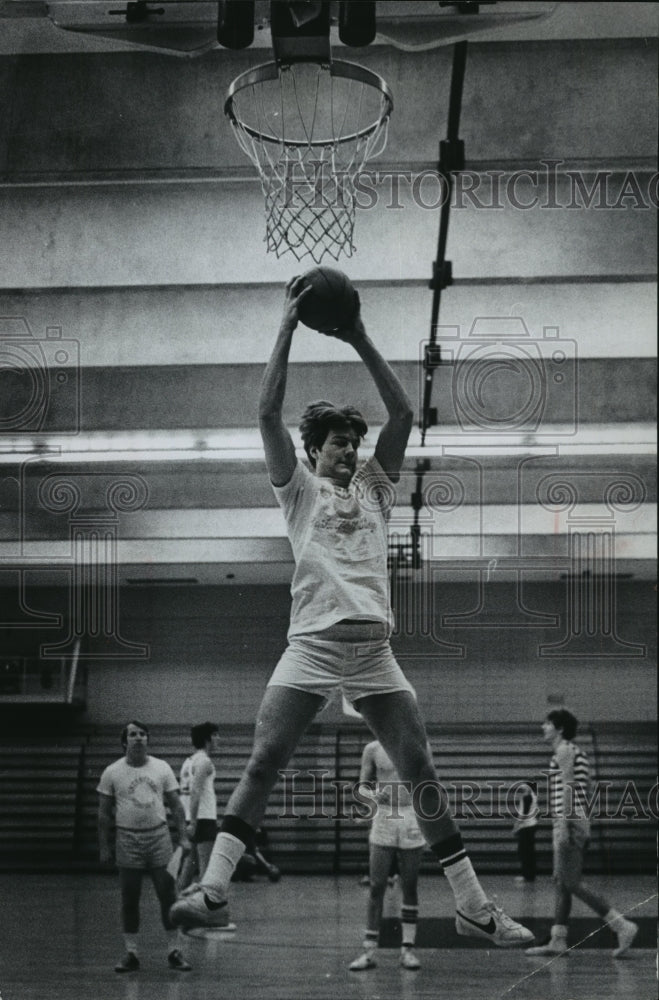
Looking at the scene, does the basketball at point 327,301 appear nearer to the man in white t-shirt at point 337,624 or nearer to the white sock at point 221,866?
the man in white t-shirt at point 337,624

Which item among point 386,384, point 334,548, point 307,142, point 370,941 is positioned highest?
point 307,142

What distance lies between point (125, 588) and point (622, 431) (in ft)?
9.10

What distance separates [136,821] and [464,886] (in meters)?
1.49

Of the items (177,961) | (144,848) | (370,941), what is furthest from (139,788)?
(370,941)

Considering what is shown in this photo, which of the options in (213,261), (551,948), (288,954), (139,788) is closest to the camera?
(139,788)

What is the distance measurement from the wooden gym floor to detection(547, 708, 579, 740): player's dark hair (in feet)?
2.38

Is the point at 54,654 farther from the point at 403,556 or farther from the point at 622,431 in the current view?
the point at 622,431

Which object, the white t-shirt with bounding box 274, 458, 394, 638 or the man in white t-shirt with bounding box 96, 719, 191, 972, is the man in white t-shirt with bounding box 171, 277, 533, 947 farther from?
the man in white t-shirt with bounding box 96, 719, 191, 972

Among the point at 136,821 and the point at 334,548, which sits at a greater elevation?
the point at 334,548

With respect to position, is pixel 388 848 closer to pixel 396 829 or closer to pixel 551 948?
pixel 396 829

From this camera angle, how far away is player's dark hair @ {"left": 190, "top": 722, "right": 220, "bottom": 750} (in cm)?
461

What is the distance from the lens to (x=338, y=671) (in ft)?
13.0

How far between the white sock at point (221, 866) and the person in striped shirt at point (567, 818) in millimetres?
2128

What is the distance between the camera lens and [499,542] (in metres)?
5.34
